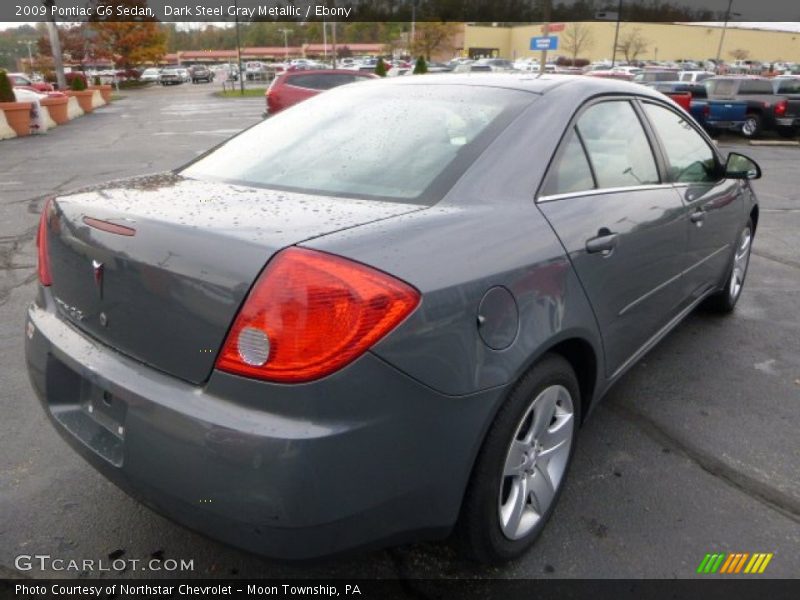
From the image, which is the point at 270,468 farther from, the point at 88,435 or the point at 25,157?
the point at 25,157

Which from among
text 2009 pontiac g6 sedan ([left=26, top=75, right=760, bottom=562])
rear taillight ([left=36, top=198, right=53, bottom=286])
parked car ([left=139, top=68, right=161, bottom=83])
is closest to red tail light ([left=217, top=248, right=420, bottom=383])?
text 2009 pontiac g6 sedan ([left=26, top=75, right=760, bottom=562])

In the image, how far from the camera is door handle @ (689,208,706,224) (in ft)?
10.5

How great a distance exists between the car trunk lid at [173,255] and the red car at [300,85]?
13.5m

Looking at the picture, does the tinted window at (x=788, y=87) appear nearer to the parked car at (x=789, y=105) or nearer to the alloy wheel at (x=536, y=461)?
the parked car at (x=789, y=105)

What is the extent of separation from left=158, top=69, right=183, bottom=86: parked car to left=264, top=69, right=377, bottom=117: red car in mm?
44774

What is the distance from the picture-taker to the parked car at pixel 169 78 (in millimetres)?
54781

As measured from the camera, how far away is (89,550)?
2236mm

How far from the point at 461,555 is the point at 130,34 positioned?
59.4 meters

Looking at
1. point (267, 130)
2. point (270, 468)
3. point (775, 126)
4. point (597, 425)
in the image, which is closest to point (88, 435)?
point (270, 468)

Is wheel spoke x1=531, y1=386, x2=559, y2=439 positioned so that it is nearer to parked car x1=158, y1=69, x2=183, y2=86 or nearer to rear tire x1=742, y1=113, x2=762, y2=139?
rear tire x1=742, y1=113, x2=762, y2=139

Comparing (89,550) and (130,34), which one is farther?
(130,34)

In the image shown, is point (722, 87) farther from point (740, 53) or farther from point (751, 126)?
point (740, 53)

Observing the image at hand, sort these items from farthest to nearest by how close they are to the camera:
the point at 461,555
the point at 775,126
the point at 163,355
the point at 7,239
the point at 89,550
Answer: the point at 775,126
the point at 7,239
the point at 89,550
the point at 461,555
the point at 163,355

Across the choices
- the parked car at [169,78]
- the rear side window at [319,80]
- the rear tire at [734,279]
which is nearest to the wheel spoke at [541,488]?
the rear tire at [734,279]
